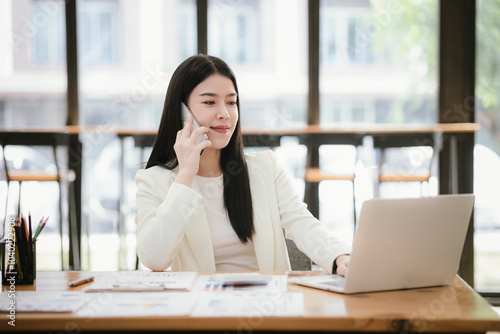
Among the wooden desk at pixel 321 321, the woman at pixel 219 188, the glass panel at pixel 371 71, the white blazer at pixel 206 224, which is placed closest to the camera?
the wooden desk at pixel 321 321

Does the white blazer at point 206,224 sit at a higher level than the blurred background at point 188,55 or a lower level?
lower

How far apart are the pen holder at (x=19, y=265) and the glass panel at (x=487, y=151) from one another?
3.56 m

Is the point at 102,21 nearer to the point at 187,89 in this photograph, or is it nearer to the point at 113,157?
the point at 113,157

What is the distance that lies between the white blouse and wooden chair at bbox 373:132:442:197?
89.0 inches

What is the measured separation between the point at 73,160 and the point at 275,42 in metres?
1.99

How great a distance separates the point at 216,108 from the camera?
6.01ft

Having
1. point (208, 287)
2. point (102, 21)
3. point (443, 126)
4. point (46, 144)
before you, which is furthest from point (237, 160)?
point (102, 21)

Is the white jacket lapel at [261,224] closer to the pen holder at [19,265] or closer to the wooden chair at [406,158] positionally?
the pen holder at [19,265]

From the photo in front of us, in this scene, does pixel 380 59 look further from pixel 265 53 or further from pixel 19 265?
pixel 19 265

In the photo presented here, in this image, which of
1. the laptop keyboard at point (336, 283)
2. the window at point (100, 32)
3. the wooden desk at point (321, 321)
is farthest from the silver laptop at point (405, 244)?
the window at point (100, 32)

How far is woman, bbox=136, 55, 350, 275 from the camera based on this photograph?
5.62 ft

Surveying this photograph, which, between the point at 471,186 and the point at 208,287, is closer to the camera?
the point at 208,287

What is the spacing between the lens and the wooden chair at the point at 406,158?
12.7ft

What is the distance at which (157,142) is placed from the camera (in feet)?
6.24
